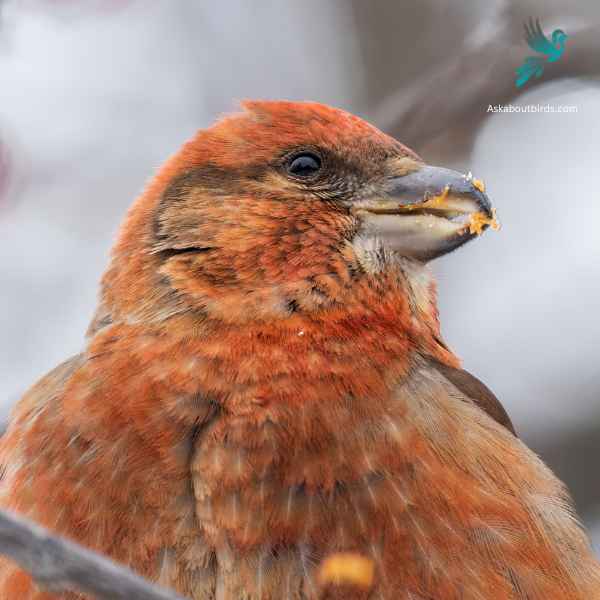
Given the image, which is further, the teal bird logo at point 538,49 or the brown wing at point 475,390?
the teal bird logo at point 538,49

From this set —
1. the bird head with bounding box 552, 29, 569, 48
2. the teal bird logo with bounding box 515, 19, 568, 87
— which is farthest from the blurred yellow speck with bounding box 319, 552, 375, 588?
the bird head with bounding box 552, 29, 569, 48

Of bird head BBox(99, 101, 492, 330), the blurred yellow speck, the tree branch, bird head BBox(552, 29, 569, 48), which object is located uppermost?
bird head BBox(552, 29, 569, 48)

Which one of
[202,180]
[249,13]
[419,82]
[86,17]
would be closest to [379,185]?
[202,180]

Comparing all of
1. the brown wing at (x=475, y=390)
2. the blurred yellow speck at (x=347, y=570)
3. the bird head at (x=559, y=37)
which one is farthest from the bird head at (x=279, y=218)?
the bird head at (x=559, y=37)

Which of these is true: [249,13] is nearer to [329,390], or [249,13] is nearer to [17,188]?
[17,188]

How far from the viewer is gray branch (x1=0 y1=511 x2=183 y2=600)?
1563 mm

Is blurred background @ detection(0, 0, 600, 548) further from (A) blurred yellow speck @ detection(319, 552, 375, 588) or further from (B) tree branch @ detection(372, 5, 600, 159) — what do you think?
(A) blurred yellow speck @ detection(319, 552, 375, 588)

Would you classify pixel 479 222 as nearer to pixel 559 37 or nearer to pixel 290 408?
pixel 290 408

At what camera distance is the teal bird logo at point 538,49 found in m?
4.30

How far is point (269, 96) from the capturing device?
Result: 5.88 metres

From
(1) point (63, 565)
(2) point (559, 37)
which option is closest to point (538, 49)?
(2) point (559, 37)

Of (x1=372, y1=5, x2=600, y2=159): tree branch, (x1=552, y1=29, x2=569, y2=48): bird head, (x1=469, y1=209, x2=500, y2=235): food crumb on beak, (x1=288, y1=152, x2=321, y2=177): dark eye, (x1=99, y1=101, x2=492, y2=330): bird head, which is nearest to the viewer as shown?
(x1=99, y1=101, x2=492, y2=330): bird head

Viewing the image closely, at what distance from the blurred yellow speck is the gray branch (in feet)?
3.30

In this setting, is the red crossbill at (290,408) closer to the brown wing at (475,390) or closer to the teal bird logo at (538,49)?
the brown wing at (475,390)
